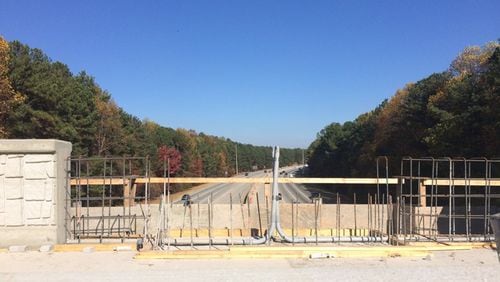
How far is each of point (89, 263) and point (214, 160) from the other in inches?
4464

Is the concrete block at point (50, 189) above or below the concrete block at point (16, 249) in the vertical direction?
above

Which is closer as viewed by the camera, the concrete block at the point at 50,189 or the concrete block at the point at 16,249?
the concrete block at the point at 16,249

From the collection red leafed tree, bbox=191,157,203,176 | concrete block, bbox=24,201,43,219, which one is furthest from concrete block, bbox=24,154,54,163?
red leafed tree, bbox=191,157,203,176

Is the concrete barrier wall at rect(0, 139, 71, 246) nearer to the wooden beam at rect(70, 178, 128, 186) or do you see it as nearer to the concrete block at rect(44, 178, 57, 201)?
the concrete block at rect(44, 178, 57, 201)

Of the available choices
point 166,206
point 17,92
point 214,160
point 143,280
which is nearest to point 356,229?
point 166,206

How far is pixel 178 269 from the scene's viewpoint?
868 cm

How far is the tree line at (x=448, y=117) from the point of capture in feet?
120

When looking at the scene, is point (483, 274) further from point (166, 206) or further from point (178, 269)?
point (166, 206)

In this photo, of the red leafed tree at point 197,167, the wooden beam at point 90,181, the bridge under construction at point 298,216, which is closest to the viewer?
the wooden beam at point 90,181

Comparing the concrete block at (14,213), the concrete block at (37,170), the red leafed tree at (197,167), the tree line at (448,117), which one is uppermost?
the tree line at (448,117)

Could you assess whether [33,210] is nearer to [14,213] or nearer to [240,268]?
[14,213]

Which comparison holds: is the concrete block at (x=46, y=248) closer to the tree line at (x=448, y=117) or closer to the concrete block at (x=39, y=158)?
the concrete block at (x=39, y=158)

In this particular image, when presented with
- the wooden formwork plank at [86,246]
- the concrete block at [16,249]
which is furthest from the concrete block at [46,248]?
the concrete block at [16,249]

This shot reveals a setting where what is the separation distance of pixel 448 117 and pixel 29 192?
3756 centimetres
